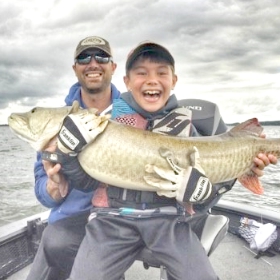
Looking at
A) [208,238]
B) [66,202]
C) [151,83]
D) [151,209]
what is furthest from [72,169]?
[208,238]

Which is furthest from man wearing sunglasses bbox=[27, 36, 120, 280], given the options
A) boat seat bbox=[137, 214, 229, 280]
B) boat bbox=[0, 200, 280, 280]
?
boat bbox=[0, 200, 280, 280]

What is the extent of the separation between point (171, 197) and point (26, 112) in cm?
137

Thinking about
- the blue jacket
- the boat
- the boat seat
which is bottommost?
the boat

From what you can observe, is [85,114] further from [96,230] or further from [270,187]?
[270,187]

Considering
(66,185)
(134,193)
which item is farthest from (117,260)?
(66,185)

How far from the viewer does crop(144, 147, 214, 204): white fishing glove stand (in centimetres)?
256

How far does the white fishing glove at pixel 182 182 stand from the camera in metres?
2.56

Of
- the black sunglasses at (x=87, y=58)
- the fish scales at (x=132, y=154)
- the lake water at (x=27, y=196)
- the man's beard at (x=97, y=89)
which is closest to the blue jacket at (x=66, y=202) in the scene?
the fish scales at (x=132, y=154)

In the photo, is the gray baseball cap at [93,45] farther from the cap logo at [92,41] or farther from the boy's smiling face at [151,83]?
the boy's smiling face at [151,83]

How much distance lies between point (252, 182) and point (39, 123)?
188cm

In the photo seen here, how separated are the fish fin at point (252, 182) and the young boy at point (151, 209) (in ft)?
0.28

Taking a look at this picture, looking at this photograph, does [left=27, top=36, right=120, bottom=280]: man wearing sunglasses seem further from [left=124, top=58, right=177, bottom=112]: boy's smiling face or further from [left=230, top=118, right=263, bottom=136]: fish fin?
[left=230, top=118, right=263, bottom=136]: fish fin

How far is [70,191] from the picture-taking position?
11.2 ft

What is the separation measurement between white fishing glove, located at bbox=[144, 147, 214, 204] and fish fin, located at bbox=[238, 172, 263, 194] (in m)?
0.65
